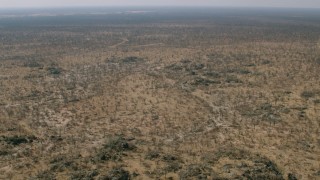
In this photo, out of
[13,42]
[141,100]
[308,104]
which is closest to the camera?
[308,104]

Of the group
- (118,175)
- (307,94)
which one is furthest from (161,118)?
(307,94)

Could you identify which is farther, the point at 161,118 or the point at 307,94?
the point at 307,94

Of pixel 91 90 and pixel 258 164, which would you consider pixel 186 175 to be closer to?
pixel 258 164

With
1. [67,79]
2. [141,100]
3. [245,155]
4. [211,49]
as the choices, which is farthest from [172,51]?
[245,155]

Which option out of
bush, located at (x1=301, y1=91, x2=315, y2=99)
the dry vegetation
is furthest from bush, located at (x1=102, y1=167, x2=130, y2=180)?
bush, located at (x1=301, y1=91, x2=315, y2=99)

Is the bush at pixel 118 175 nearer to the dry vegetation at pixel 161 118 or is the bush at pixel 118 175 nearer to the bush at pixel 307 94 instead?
the dry vegetation at pixel 161 118

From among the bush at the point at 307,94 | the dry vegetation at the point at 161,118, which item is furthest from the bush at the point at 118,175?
the bush at the point at 307,94

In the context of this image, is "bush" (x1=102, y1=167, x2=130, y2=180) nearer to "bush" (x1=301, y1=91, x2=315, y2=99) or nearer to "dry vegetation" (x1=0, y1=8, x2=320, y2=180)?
"dry vegetation" (x1=0, y1=8, x2=320, y2=180)

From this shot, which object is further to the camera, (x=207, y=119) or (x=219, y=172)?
(x=207, y=119)

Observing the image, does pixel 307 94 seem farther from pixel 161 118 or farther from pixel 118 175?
pixel 118 175
